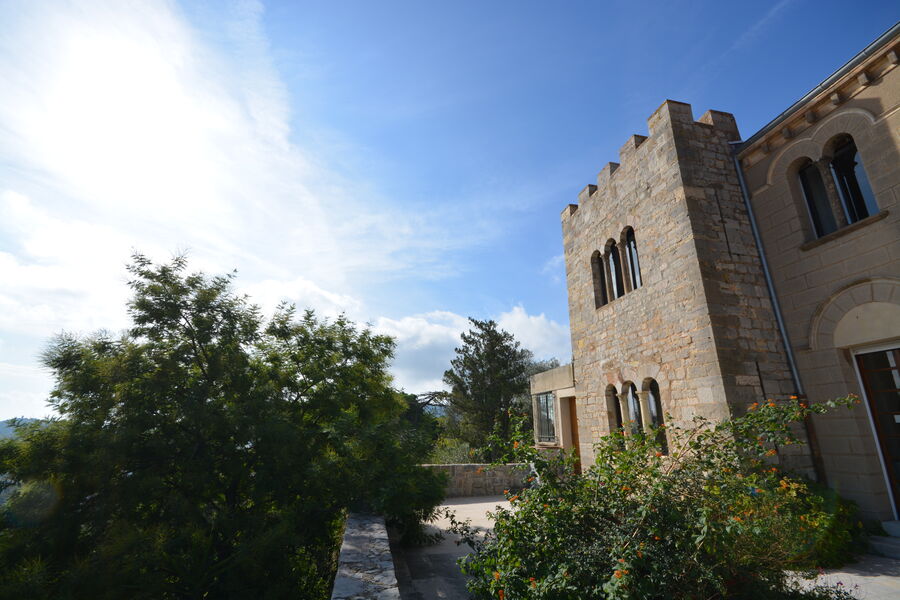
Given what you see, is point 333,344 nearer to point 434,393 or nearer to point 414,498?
point 414,498

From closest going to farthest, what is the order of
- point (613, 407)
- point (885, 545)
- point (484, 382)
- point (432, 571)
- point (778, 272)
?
point (885, 545)
point (432, 571)
point (778, 272)
point (613, 407)
point (484, 382)

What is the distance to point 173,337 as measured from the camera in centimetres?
584

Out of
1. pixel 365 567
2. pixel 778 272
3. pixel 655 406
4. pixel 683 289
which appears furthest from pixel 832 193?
pixel 365 567

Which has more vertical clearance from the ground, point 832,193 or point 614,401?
point 832,193

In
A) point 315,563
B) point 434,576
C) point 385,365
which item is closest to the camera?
point 434,576

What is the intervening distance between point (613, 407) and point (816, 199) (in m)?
4.67

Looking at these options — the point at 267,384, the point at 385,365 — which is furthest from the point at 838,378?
the point at 267,384

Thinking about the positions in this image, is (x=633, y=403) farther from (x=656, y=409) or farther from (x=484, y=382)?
(x=484, y=382)

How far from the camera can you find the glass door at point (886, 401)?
16.3 ft

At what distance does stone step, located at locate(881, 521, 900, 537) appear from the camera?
468 centimetres

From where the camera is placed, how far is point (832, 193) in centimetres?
564

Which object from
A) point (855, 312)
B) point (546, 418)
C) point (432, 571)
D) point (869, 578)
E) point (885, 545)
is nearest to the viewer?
point (869, 578)

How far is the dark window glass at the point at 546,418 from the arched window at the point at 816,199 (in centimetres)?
738

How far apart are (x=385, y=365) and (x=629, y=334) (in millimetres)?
4502
